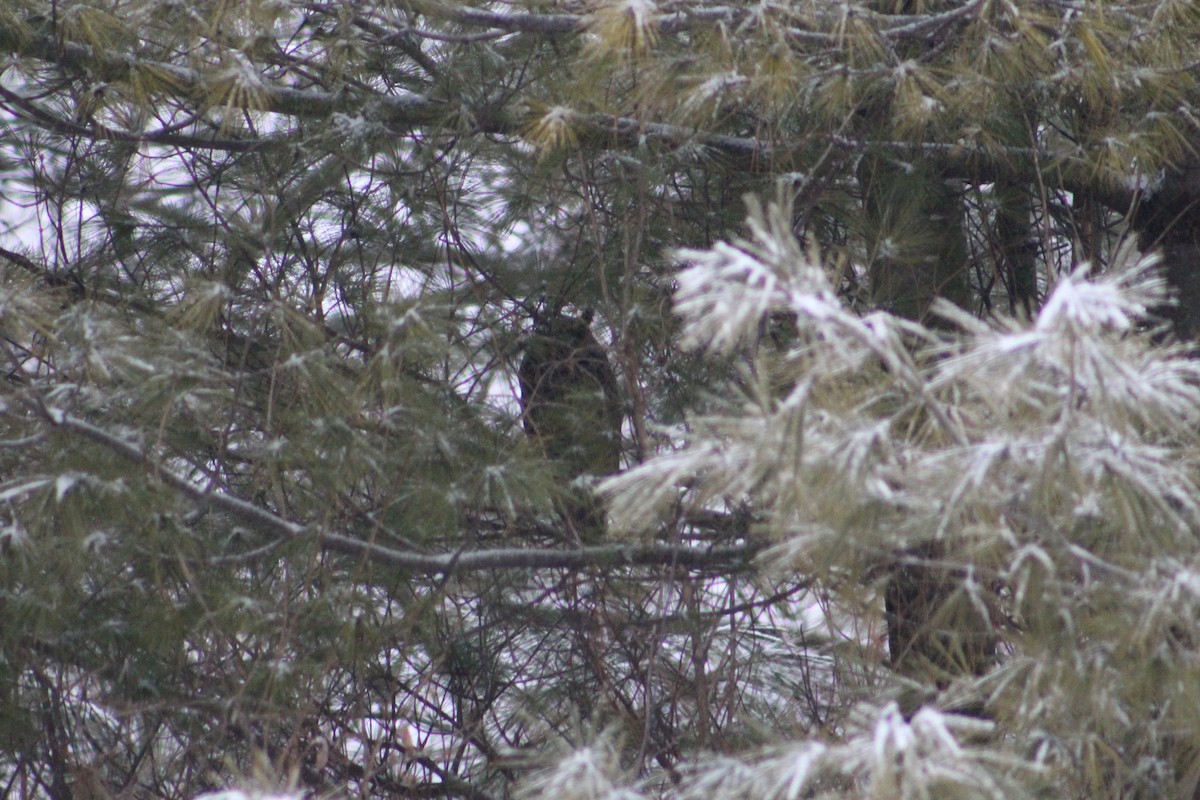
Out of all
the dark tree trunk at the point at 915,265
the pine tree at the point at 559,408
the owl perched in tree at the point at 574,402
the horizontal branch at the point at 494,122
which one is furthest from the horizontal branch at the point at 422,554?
the horizontal branch at the point at 494,122

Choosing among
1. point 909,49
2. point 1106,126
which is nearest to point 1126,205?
point 1106,126

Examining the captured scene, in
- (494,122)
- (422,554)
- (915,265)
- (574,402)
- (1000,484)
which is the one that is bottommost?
(1000,484)

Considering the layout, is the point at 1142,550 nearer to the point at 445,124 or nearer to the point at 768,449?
the point at 768,449

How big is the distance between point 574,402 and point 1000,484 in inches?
53.0

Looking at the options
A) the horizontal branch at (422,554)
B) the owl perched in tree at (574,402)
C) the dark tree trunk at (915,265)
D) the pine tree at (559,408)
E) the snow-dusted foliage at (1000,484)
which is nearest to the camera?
the snow-dusted foliage at (1000,484)

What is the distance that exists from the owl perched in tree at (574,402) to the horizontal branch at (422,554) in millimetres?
114

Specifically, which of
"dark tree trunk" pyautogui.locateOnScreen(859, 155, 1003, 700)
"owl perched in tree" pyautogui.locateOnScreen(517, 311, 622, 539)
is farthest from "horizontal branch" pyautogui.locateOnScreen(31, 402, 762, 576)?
"dark tree trunk" pyautogui.locateOnScreen(859, 155, 1003, 700)

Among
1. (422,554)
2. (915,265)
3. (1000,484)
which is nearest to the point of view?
(1000,484)

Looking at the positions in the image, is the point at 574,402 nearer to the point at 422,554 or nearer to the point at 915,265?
the point at 422,554

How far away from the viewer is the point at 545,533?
8.58 feet

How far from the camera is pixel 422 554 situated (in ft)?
7.74

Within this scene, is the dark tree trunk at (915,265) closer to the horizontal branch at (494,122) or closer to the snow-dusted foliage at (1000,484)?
the horizontal branch at (494,122)

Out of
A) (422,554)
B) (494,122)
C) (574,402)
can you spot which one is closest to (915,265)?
(574,402)

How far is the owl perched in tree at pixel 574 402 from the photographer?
103 inches
